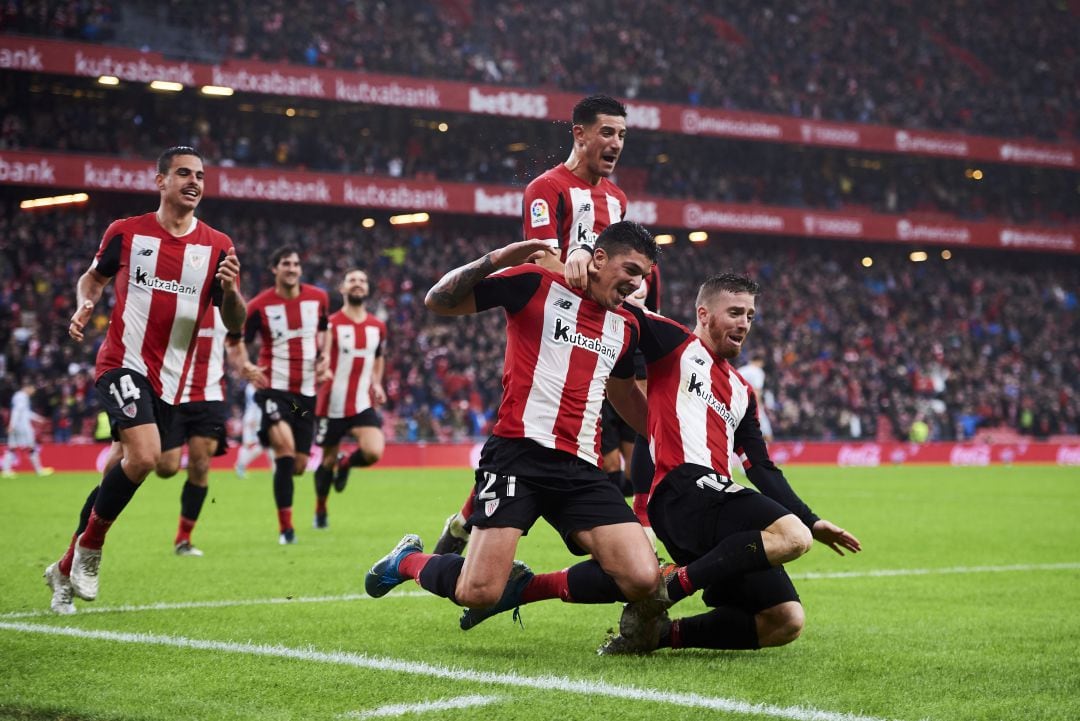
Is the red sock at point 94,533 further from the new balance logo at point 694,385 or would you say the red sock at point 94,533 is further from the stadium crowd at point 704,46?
the stadium crowd at point 704,46

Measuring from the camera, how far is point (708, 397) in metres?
6.11

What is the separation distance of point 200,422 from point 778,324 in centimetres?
3093

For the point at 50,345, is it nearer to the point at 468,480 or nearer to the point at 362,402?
the point at 468,480

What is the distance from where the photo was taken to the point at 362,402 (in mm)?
12906

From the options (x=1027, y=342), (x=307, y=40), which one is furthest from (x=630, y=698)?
(x=1027, y=342)

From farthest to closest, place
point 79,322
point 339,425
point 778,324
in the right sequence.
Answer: point 778,324
point 339,425
point 79,322

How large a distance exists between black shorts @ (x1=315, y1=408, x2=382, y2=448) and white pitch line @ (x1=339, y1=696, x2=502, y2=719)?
8.20 metres

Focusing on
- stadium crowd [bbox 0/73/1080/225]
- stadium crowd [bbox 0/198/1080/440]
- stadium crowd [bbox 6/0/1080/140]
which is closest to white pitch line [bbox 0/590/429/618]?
stadium crowd [bbox 0/198/1080/440]

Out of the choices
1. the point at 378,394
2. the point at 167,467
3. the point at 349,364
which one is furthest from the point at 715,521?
the point at 349,364

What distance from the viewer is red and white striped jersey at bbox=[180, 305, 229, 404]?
32.3 feet

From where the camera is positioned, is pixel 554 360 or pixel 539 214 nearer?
pixel 554 360

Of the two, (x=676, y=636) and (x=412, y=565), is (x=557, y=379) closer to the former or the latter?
(x=412, y=565)

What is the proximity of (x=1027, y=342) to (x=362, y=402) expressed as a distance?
1414 inches

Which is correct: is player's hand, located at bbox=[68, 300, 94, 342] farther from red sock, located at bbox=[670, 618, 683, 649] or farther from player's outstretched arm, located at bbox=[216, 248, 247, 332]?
red sock, located at bbox=[670, 618, 683, 649]
